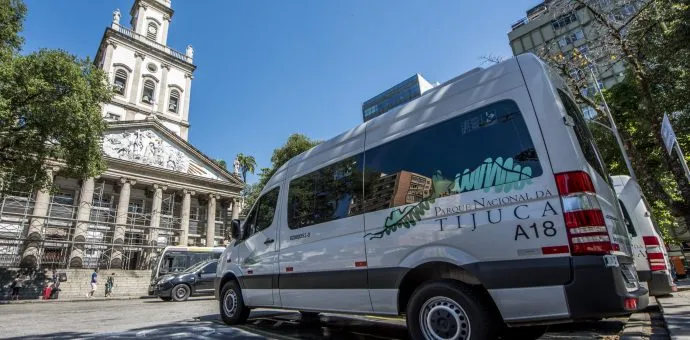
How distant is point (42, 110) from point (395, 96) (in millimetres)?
46444

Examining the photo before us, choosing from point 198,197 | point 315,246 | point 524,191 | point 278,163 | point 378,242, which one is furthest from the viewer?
point 198,197

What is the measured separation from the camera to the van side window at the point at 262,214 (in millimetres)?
5957

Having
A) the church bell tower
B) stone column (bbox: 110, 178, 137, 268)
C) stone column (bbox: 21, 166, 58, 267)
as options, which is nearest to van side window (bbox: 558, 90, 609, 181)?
stone column (bbox: 21, 166, 58, 267)

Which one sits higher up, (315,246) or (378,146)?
(378,146)

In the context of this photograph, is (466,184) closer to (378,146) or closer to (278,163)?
(378,146)

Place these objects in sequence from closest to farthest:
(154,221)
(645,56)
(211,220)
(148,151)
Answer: (645,56) < (154,221) < (148,151) < (211,220)

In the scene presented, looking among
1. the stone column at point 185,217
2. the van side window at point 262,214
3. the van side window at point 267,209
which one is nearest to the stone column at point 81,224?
the stone column at point 185,217

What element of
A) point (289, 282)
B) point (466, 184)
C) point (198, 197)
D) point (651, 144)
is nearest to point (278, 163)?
point (198, 197)

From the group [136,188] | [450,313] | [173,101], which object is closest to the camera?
[450,313]

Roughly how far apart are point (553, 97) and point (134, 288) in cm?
2836

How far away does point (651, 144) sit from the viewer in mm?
16266

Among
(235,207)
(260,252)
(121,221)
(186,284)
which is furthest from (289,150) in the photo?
(260,252)

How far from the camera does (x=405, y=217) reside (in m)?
3.87

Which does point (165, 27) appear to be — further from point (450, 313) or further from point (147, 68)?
point (450, 313)
